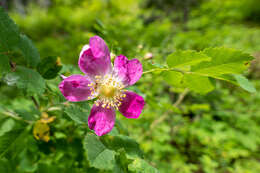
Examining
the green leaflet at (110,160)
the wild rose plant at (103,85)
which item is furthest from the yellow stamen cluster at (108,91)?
the green leaflet at (110,160)

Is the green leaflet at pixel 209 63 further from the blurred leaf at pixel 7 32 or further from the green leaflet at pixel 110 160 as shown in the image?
the blurred leaf at pixel 7 32

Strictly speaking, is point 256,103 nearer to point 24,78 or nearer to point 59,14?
point 24,78

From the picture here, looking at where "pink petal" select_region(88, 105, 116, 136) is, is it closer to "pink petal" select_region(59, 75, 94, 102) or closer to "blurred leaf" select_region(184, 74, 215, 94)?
"pink petal" select_region(59, 75, 94, 102)

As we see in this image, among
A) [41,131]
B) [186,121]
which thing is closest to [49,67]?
[41,131]

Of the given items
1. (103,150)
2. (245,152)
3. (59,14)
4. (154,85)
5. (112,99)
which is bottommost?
(245,152)

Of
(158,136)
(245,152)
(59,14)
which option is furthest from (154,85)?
(59,14)

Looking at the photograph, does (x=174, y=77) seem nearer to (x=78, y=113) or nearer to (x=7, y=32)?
(x=78, y=113)

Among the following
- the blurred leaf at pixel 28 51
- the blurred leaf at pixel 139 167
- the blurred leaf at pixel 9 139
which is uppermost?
the blurred leaf at pixel 28 51
